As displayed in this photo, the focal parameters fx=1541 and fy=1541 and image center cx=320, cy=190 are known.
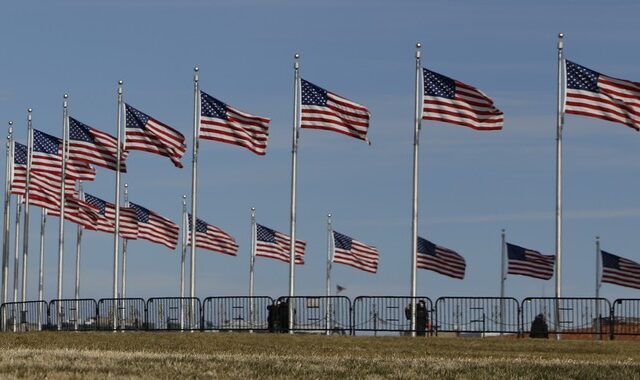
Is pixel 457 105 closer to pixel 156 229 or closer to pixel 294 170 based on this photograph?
pixel 294 170

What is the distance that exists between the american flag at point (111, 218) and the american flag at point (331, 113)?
17855 millimetres

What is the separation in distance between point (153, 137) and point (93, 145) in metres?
4.87

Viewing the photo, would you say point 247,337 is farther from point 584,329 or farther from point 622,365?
point 622,365

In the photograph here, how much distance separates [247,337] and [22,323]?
87.7ft

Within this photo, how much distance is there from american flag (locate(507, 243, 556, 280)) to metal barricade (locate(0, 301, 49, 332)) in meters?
18.8

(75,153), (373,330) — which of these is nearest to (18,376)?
(373,330)

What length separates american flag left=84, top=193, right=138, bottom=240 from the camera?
6369 cm

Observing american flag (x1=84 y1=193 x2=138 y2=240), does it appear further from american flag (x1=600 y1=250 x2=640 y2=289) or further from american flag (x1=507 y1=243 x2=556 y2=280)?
american flag (x1=600 y1=250 x2=640 y2=289)

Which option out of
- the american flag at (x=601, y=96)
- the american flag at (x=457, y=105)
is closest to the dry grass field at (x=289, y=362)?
the american flag at (x=601, y=96)

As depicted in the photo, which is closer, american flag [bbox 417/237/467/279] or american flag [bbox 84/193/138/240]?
american flag [bbox 417/237/467/279]

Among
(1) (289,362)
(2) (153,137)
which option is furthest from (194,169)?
(1) (289,362)

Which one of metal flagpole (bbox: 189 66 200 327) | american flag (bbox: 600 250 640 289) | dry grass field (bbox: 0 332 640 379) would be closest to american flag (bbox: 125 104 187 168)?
metal flagpole (bbox: 189 66 200 327)

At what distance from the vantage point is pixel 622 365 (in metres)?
24.9

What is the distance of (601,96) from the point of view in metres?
44.2
